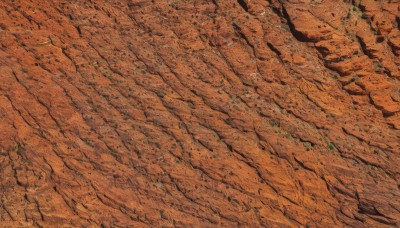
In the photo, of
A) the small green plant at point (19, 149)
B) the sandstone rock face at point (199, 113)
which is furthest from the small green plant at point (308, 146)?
the small green plant at point (19, 149)

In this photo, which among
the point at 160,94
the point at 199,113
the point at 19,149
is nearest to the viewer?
the point at 19,149

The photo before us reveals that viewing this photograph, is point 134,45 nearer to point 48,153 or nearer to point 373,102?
point 48,153

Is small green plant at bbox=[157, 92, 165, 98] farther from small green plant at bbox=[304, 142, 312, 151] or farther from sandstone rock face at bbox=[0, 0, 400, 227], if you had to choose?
small green plant at bbox=[304, 142, 312, 151]

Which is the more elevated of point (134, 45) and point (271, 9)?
point (271, 9)

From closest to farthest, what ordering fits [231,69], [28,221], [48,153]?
[28,221] < [48,153] < [231,69]

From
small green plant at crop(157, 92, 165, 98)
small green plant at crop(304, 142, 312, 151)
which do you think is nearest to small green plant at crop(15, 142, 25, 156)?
small green plant at crop(157, 92, 165, 98)

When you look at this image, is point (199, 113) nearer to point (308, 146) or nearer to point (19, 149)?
point (308, 146)

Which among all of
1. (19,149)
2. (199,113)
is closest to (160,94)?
(199,113)

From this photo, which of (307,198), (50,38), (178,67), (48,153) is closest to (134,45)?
(178,67)
